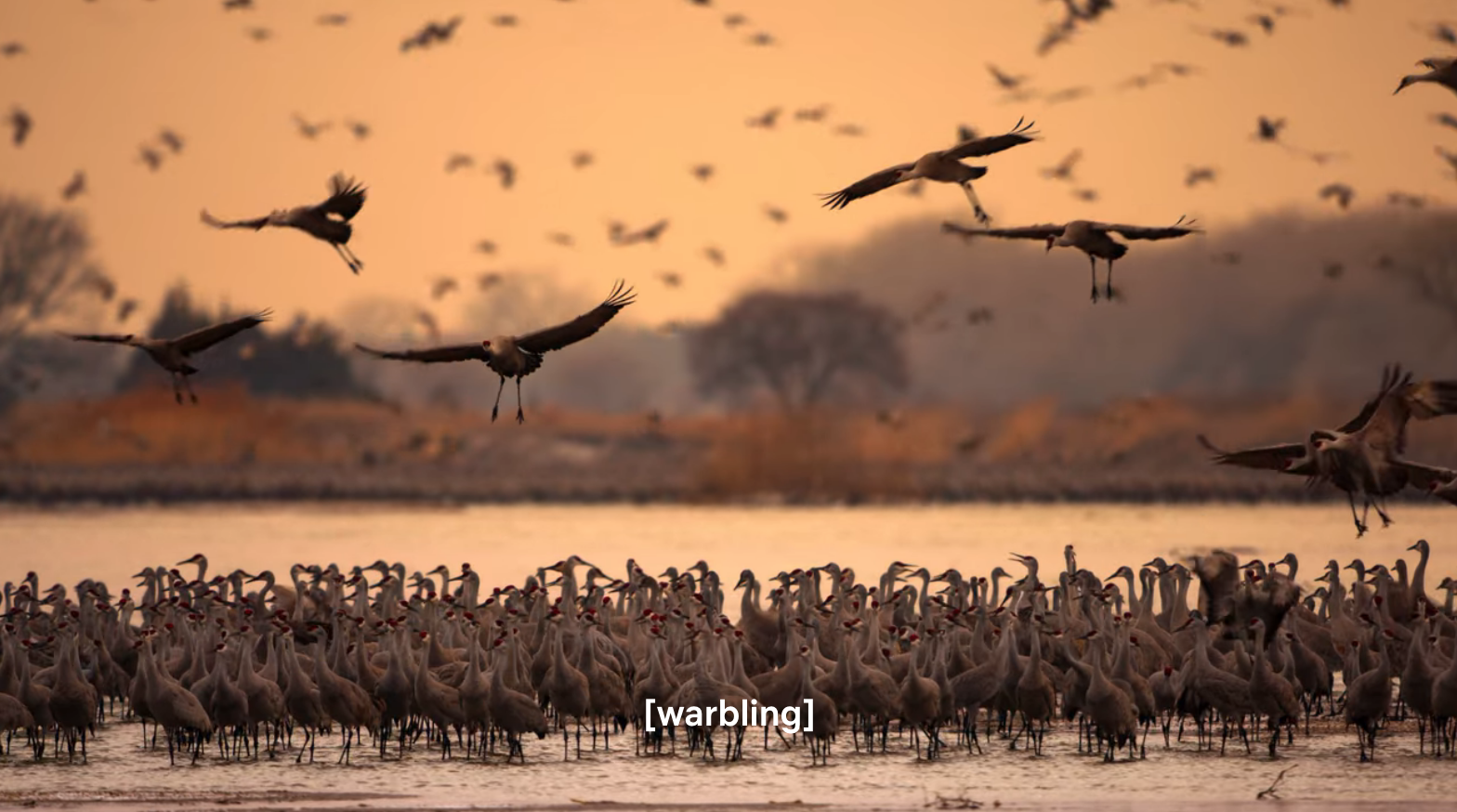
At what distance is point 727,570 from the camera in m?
26.0

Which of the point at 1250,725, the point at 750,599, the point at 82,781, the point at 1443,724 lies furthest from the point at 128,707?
the point at 1443,724

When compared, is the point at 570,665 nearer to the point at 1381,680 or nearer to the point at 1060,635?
the point at 1060,635

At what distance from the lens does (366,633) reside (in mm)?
15617

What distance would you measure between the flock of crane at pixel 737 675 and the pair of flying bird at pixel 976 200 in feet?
8.08

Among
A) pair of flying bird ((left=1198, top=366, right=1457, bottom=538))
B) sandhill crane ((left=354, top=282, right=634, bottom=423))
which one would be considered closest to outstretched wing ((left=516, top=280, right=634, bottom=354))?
sandhill crane ((left=354, top=282, right=634, bottom=423))

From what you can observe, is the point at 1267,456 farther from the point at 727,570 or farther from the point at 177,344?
the point at 727,570

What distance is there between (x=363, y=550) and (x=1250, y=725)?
18.3 metres

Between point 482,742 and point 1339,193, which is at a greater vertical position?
point 1339,193

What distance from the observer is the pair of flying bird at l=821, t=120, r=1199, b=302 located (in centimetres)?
1260

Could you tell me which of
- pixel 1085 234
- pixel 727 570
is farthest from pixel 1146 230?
pixel 727 570

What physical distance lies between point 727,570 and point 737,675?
39.6 feet

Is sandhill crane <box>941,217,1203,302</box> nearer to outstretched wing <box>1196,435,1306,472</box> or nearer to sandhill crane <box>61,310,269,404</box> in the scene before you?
outstretched wing <box>1196,435,1306,472</box>

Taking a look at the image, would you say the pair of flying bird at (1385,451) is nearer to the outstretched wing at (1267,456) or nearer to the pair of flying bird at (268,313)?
the outstretched wing at (1267,456)

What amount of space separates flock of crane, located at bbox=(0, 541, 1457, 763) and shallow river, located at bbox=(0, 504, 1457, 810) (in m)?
0.25
